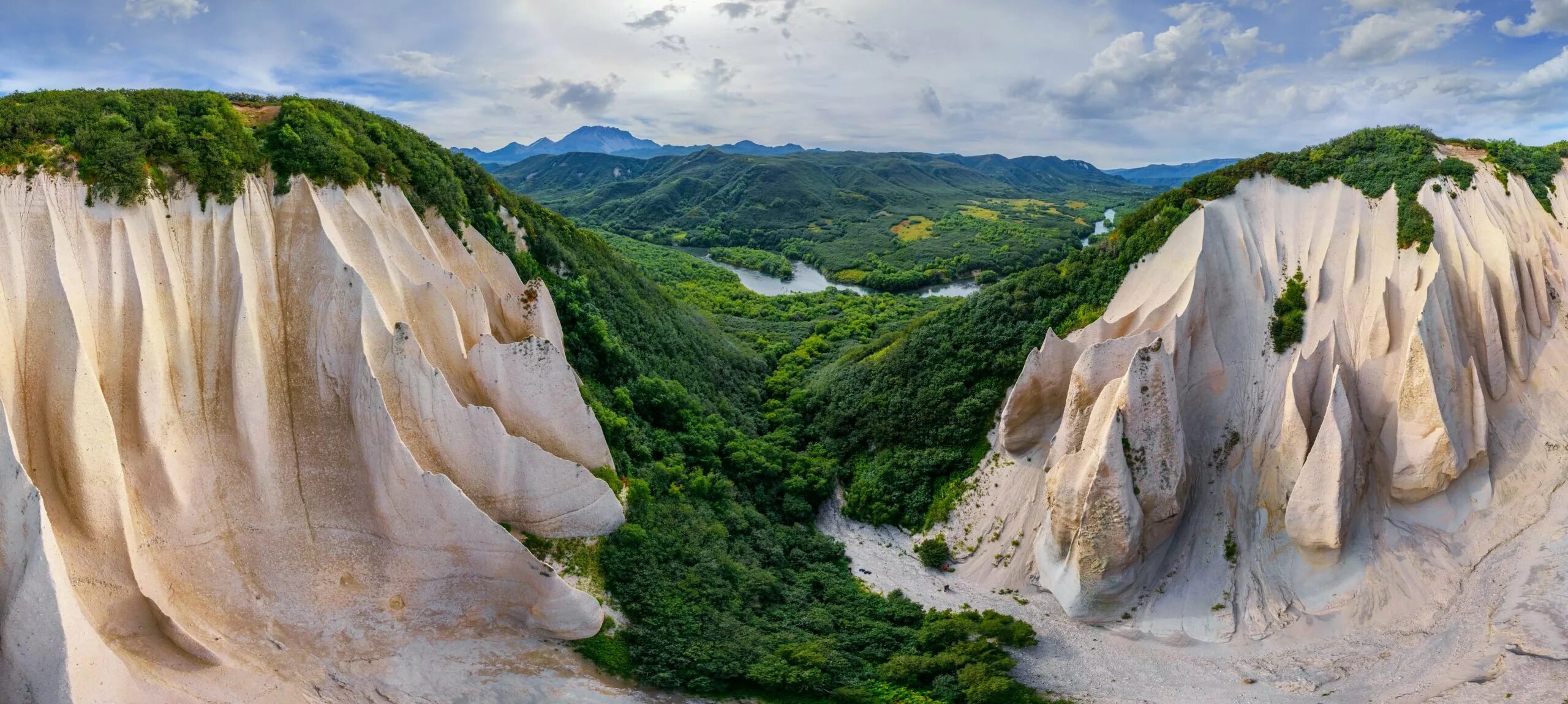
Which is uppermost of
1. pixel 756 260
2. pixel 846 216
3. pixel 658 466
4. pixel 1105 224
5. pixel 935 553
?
pixel 846 216

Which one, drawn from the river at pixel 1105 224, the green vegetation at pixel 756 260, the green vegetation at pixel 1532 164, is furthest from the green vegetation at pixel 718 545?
the river at pixel 1105 224

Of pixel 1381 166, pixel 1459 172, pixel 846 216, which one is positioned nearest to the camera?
pixel 1459 172

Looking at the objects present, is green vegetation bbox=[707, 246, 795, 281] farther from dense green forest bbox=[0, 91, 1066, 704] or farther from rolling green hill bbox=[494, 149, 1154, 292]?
dense green forest bbox=[0, 91, 1066, 704]

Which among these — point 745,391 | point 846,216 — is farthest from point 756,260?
point 745,391

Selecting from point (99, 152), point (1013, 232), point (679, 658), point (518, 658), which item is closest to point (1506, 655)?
point (679, 658)

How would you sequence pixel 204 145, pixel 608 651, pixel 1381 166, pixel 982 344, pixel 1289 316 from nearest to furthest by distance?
pixel 608 651
pixel 204 145
pixel 1289 316
pixel 1381 166
pixel 982 344

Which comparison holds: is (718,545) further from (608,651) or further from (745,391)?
(745,391)
